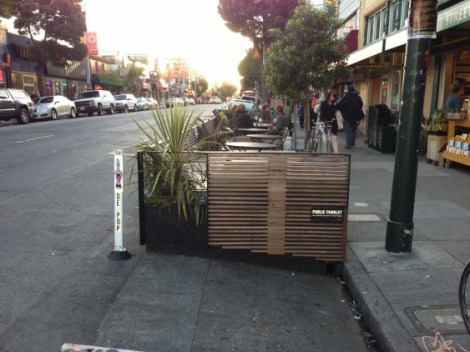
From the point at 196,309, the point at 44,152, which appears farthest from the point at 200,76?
the point at 196,309

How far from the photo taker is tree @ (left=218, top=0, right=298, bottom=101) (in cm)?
2745

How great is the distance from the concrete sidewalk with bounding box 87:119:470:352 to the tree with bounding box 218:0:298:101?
22.4m

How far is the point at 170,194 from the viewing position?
202 inches

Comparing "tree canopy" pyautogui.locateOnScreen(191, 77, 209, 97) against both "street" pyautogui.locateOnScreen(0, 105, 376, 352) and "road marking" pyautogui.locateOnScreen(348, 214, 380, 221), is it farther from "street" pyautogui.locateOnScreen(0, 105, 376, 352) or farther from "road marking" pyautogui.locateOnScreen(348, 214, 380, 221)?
"road marking" pyautogui.locateOnScreen(348, 214, 380, 221)

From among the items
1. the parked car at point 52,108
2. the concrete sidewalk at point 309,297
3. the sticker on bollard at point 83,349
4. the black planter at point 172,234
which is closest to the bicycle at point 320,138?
the concrete sidewalk at point 309,297

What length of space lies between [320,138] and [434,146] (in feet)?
9.06

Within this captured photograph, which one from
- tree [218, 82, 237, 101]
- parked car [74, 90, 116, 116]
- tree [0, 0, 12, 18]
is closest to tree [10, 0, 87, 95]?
parked car [74, 90, 116, 116]

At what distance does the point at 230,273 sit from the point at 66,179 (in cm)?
546

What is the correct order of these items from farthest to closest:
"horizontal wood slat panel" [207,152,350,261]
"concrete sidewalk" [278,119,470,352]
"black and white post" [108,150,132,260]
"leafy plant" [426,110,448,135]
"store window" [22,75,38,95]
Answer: "store window" [22,75,38,95] → "leafy plant" [426,110,448,135] → "black and white post" [108,150,132,260] → "horizontal wood slat panel" [207,152,350,261] → "concrete sidewalk" [278,119,470,352]

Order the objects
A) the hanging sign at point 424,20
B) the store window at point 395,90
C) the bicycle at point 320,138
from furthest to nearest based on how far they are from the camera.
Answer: the store window at point 395,90, the bicycle at point 320,138, the hanging sign at point 424,20

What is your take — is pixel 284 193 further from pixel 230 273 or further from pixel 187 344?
pixel 187 344

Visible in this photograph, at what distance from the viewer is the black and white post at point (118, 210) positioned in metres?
4.88

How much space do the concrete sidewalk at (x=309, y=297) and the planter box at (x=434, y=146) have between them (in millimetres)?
4924

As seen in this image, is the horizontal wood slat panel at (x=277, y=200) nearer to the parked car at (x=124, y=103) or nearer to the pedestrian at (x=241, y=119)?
the pedestrian at (x=241, y=119)
